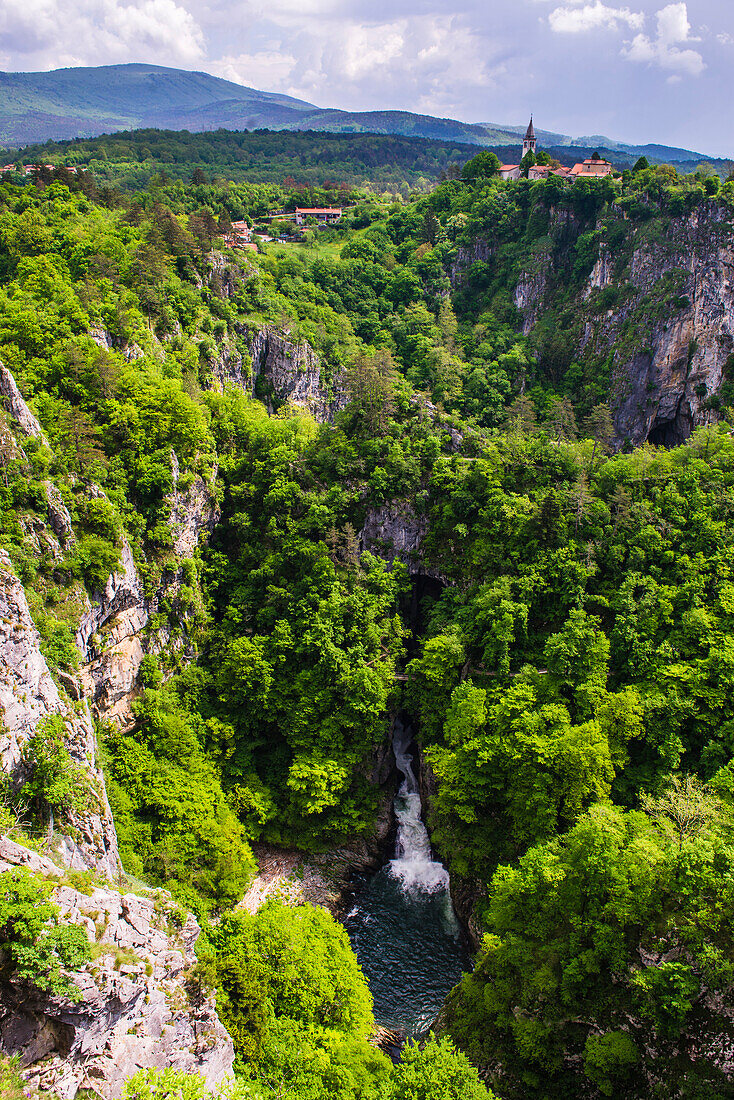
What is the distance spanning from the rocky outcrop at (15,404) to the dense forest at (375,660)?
1.28m

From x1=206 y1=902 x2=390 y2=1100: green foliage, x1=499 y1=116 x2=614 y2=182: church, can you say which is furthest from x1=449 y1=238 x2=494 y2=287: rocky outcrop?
x1=206 y1=902 x2=390 y2=1100: green foliage

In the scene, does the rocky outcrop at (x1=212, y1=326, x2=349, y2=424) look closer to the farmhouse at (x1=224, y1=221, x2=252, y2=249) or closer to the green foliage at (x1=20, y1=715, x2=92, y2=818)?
the farmhouse at (x1=224, y1=221, x2=252, y2=249)

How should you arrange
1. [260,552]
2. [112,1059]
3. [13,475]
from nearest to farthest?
[112,1059] → [13,475] → [260,552]

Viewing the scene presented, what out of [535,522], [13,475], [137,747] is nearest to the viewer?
[13,475]

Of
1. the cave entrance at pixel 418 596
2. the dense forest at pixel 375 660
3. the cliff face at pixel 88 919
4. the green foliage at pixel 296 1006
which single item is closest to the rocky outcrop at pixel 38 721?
the cliff face at pixel 88 919

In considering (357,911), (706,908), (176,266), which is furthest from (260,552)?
(706,908)

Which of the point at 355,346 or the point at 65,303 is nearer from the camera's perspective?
the point at 65,303

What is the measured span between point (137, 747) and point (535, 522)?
2862 centimetres

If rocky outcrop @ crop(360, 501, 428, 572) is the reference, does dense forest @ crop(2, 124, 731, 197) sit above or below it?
above

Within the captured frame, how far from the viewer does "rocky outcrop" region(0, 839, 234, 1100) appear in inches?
672

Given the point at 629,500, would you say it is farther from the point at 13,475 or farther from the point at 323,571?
the point at 13,475

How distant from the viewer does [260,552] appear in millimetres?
46812

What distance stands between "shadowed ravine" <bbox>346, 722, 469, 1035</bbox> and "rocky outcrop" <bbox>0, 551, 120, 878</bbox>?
1567 cm

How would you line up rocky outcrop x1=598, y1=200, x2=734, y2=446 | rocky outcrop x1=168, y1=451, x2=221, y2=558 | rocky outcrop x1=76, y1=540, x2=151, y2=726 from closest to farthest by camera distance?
rocky outcrop x1=76, y1=540, x2=151, y2=726 < rocky outcrop x1=168, y1=451, x2=221, y2=558 < rocky outcrop x1=598, y1=200, x2=734, y2=446
